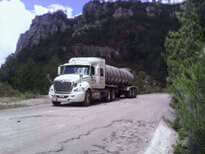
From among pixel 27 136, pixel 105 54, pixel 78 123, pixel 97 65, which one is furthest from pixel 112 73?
pixel 105 54

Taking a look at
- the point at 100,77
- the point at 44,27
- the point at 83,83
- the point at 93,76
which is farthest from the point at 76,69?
the point at 44,27

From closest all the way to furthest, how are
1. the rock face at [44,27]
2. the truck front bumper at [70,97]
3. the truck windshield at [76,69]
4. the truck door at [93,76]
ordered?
1. the truck front bumper at [70,97]
2. the truck windshield at [76,69]
3. the truck door at [93,76]
4. the rock face at [44,27]

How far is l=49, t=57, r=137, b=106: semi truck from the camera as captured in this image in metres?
21.5

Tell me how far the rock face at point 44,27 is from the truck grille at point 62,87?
7717cm

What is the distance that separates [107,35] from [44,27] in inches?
896

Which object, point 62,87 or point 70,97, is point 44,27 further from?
point 70,97

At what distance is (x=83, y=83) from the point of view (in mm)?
21969

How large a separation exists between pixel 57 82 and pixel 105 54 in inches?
2517

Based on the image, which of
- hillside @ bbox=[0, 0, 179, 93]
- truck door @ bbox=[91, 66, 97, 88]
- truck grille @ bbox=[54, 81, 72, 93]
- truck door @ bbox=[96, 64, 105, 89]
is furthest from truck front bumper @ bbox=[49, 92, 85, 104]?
hillside @ bbox=[0, 0, 179, 93]

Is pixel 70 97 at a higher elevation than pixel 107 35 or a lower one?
lower

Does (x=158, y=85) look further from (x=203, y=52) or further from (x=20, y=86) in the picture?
(x=203, y=52)

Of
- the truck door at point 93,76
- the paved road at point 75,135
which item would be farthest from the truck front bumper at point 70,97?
the paved road at point 75,135

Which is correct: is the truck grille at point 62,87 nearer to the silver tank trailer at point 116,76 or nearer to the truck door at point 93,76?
the truck door at point 93,76

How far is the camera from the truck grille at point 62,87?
70.5 feet
